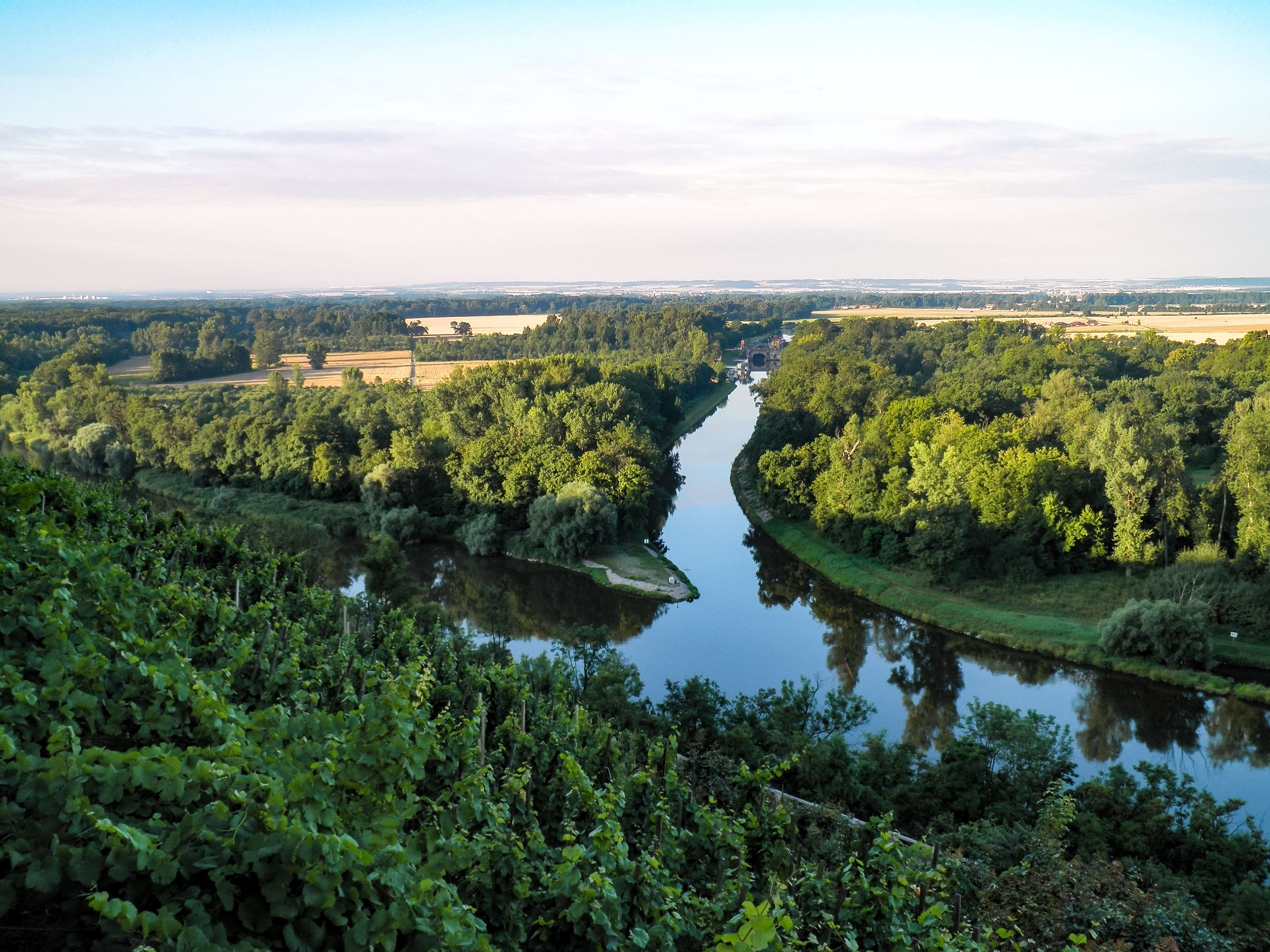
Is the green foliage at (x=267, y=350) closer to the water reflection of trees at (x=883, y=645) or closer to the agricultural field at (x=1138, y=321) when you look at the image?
the water reflection of trees at (x=883, y=645)

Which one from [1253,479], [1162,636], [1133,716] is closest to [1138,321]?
[1253,479]

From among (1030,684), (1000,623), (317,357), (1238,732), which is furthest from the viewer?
(317,357)

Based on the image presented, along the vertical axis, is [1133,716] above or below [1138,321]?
below

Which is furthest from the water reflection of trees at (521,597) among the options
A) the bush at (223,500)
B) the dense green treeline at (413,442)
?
the bush at (223,500)

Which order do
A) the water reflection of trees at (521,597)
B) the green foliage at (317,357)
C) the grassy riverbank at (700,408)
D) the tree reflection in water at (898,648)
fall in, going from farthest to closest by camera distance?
the green foliage at (317,357)
the grassy riverbank at (700,408)
the water reflection of trees at (521,597)
the tree reflection in water at (898,648)

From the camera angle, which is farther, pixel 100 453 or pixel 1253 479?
pixel 100 453

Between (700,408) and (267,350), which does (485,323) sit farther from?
(700,408)

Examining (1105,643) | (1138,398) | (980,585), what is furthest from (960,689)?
(1138,398)

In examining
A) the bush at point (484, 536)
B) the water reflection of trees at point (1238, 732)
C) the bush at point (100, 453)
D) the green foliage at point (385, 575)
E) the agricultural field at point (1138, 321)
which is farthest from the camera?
the agricultural field at point (1138, 321)
